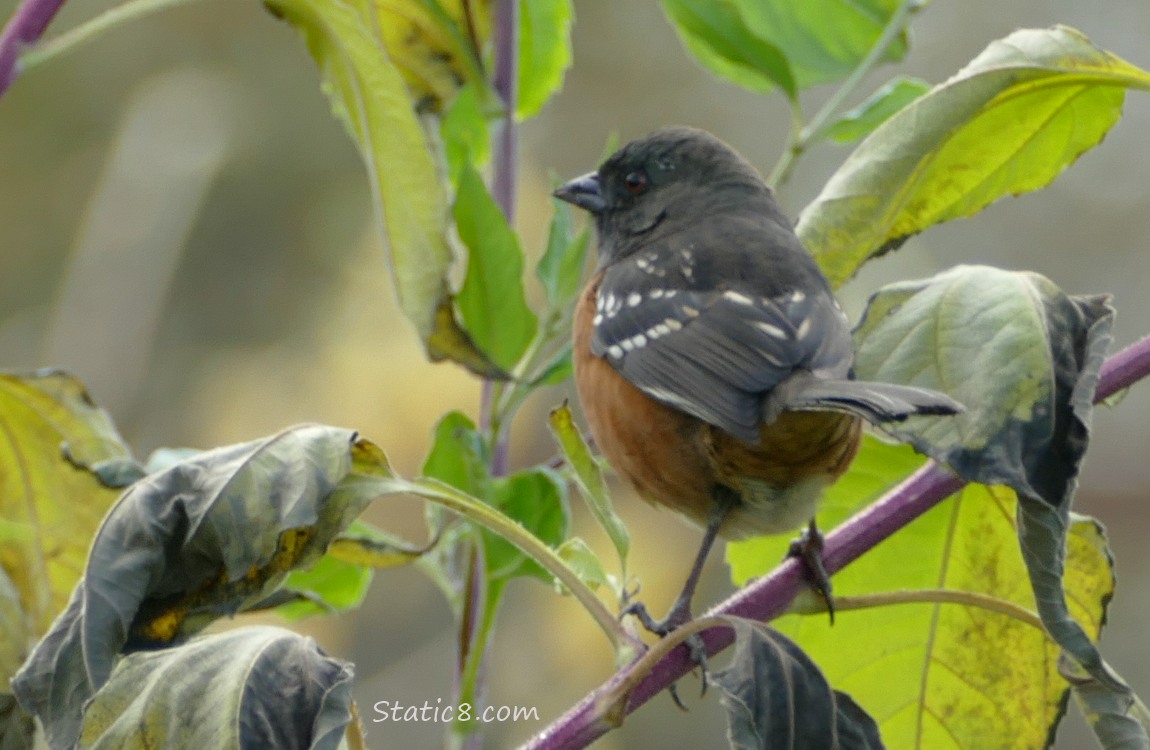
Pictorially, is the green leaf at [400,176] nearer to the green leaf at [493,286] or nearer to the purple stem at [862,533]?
the green leaf at [493,286]

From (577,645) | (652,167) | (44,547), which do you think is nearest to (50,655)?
(44,547)

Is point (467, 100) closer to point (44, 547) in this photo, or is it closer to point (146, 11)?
point (146, 11)

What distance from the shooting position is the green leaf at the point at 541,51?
213 centimetres

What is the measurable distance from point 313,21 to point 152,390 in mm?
4499

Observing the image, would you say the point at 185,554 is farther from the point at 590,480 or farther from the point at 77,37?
the point at 77,37

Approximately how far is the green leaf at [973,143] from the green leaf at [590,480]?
397mm

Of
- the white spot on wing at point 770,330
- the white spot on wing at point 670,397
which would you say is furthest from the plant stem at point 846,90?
the white spot on wing at point 670,397

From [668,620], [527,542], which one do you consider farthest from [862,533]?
[668,620]

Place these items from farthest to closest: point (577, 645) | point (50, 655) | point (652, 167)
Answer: point (577, 645) → point (652, 167) → point (50, 655)

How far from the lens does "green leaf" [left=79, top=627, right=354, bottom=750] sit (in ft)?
3.82

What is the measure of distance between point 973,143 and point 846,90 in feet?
1.30

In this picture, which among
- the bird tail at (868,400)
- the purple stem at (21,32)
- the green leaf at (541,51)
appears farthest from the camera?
the green leaf at (541,51)

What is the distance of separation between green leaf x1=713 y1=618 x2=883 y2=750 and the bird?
5.8 inches

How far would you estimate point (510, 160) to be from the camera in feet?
6.92
